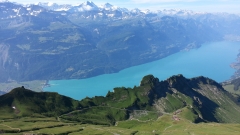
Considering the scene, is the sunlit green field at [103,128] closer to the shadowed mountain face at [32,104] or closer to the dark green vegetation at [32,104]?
the dark green vegetation at [32,104]

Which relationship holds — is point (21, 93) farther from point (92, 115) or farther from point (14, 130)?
point (14, 130)

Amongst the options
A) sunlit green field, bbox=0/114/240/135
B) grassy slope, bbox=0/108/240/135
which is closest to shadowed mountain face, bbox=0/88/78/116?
sunlit green field, bbox=0/114/240/135

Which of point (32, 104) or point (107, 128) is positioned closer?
point (107, 128)

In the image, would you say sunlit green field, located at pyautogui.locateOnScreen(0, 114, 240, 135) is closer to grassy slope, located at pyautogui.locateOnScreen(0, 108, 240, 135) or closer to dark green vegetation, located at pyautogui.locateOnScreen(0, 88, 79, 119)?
grassy slope, located at pyautogui.locateOnScreen(0, 108, 240, 135)

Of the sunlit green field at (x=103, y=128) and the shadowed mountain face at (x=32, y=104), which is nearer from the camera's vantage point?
the sunlit green field at (x=103, y=128)

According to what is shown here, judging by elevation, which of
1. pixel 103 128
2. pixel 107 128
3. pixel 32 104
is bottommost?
pixel 107 128

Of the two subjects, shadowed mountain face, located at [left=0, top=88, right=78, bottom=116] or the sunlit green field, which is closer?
the sunlit green field

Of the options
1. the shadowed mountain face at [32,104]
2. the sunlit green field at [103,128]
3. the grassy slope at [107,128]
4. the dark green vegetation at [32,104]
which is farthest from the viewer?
the shadowed mountain face at [32,104]

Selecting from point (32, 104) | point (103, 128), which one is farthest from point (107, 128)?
point (32, 104)

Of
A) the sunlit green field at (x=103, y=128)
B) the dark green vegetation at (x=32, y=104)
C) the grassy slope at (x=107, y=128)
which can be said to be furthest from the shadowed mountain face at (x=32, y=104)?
the grassy slope at (x=107, y=128)

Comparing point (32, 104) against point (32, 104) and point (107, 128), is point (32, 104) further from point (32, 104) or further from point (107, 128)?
point (107, 128)

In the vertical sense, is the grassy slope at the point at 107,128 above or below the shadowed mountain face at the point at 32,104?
below

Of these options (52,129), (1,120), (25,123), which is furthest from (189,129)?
(1,120)
